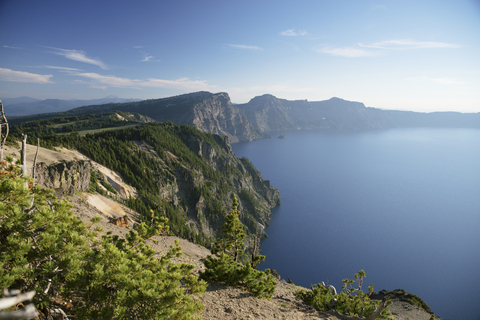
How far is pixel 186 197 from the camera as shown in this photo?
96.4m

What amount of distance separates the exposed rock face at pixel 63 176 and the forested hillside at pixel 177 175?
1720 cm

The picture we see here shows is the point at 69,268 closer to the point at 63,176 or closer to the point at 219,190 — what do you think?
the point at 63,176

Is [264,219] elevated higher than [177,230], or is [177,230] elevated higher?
[177,230]

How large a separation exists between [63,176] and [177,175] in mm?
64490

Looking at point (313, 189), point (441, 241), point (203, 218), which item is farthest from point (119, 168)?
point (441, 241)

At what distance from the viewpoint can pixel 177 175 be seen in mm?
99000

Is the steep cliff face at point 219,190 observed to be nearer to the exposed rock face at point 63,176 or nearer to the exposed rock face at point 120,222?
the exposed rock face at point 63,176

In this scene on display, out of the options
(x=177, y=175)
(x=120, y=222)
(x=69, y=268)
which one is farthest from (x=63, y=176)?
(x=177, y=175)

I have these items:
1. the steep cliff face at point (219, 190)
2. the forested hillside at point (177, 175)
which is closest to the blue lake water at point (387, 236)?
the steep cliff face at point (219, 190)

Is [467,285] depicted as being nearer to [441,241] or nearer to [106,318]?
[441,241]

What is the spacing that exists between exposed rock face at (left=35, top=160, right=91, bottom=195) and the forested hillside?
677 inches

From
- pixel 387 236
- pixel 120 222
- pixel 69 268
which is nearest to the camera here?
pixel 69 268

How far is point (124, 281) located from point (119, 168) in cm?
7410

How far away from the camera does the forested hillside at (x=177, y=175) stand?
239ft
